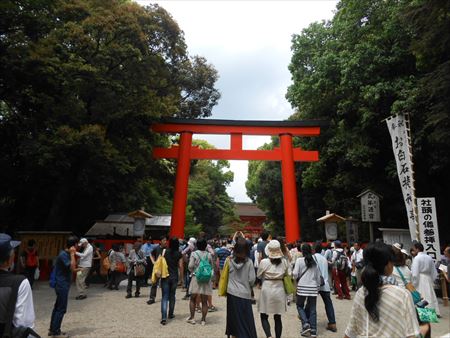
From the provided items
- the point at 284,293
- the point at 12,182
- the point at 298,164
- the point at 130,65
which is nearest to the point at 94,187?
the point at 12,182

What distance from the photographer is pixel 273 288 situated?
494 cm

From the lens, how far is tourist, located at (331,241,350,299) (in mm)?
8758

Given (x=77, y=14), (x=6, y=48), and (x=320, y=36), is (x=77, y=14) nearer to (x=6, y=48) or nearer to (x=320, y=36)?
(x=6, y=48)

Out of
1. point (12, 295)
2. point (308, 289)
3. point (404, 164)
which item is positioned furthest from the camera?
point (404, 164)

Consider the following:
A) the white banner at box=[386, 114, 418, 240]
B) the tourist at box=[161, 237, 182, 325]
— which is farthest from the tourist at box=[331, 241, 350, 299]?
the tourist at box=[161, 237, 182, 325]

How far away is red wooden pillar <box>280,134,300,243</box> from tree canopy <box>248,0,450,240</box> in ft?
6.97

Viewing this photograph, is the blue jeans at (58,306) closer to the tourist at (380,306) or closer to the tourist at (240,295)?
the tourist at (240,295)

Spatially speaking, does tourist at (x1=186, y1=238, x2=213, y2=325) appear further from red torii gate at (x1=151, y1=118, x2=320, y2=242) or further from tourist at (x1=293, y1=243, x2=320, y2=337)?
red torii gate at (x1=151, y1=118, x2=320, y2=242)

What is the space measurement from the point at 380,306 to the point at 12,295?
2.46 meters

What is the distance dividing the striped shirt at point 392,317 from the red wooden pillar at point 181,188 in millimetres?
12487

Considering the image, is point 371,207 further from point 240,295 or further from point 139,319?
point 240,295

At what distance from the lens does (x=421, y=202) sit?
9.91m

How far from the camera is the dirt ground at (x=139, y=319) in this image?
5750 mm

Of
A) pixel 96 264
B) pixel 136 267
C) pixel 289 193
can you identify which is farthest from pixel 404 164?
pixel 96 264
